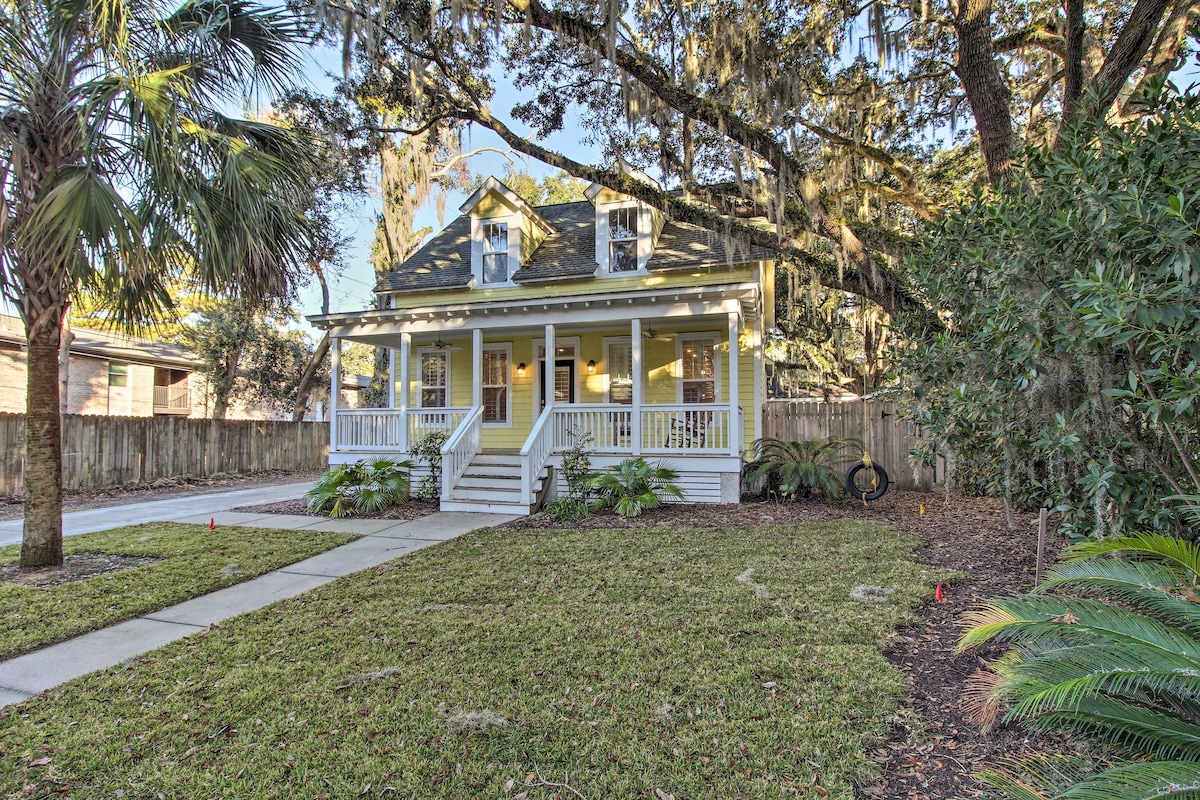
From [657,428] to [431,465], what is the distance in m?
3.90

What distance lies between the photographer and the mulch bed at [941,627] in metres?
2.27

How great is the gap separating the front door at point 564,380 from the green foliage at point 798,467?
3890 mm

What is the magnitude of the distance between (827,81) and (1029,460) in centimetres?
794

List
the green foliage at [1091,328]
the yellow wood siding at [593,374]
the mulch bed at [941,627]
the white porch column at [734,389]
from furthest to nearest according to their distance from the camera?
the yellow wood siding at [593,374] → the white porch column at [734,389] → the green foliage at [1091,328] → the mulch bed at [941,627]

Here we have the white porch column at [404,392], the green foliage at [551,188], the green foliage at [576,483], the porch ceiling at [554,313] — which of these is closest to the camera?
the green foliage at [576,483]

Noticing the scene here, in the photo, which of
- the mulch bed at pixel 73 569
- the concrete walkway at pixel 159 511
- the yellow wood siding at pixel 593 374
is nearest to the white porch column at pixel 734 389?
the yellow wood siding at pixel 593 374

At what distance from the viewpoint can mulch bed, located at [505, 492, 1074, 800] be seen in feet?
7.43

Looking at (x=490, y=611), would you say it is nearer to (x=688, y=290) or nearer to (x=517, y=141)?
(x=688, y=290)

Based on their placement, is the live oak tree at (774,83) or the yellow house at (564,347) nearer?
the live oak tree at (774,83)

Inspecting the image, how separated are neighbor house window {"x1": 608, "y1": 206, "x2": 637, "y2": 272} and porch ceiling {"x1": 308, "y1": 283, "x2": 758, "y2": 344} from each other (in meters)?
1.51

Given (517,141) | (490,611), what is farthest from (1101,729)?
(517,141)

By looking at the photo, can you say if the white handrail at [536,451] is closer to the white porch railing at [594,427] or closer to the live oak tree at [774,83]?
the white porch railing at [594,427]

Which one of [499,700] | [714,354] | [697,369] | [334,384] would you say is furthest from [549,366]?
[499,700]

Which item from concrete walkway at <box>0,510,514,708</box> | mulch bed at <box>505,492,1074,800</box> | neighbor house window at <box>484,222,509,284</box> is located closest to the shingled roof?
neighbor house window at <box>484,222,509,284</box>
